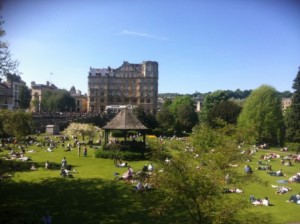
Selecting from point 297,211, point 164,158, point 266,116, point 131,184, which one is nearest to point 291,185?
point 297,211

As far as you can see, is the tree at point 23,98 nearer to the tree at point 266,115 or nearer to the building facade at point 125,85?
the building facade at point 125,85

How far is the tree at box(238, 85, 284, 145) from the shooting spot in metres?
57.0

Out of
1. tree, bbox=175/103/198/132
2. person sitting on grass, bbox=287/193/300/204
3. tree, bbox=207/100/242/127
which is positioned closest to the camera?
person sitting on grass, bbox=287/193/300/204

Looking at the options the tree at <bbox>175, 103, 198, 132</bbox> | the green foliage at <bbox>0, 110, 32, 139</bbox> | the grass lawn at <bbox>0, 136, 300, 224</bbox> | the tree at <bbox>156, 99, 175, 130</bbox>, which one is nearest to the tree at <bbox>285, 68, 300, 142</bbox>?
the grass lawn at <bbox>0, 136, 300, 224</bbox>

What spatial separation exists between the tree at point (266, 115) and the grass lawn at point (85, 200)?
96.1 feet

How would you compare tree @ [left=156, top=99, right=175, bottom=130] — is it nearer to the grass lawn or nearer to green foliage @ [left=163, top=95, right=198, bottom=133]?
green foliage @ [left=163, top=95, right=198, bottom=133]

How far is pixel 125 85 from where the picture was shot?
128 metres

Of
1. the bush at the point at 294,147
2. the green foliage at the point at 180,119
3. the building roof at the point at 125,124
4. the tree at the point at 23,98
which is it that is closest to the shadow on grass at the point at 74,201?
the building roof at the point at 125,124

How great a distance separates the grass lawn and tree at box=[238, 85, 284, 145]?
29.3 metres

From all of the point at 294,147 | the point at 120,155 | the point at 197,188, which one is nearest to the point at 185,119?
the point at 294,147

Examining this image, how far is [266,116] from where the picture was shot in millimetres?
57125

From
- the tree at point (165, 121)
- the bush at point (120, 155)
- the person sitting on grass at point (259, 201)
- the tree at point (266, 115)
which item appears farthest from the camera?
the tree at point (165, 121)

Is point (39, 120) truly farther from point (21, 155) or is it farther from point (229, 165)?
point (229, 165)

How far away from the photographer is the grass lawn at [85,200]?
16.9 metres
